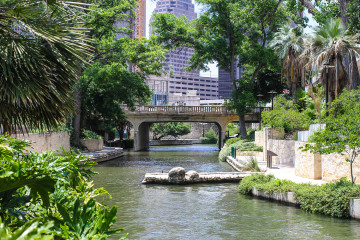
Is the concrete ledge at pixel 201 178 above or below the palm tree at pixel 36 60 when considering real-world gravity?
below

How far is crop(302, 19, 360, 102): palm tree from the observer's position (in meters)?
22.3

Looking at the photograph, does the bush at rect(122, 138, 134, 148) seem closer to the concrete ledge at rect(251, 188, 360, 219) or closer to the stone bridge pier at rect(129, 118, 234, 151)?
the stone bridge pier at rect(129, 118, 234, 151)

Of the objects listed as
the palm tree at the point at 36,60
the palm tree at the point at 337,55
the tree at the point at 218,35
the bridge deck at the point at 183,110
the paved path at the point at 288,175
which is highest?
the tree at the point at 218,35

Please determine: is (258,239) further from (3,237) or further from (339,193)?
(3,237)

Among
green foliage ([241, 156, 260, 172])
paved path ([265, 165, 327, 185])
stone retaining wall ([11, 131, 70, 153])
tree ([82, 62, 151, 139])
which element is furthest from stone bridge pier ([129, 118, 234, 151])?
paved path ([265, 165, 327, 185])

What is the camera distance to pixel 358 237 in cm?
1012

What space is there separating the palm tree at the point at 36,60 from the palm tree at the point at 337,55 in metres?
17.7

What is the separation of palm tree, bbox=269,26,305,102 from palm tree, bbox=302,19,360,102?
497 inches

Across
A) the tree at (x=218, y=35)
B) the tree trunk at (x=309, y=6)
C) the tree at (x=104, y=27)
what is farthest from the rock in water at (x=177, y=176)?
the tree at (x=218, y=35)

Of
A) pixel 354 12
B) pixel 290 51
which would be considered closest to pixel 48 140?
pixel 354 12

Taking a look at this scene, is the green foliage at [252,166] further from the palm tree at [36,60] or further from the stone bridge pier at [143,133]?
the stone bridge pier at [143,133]

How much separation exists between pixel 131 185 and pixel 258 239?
10.5 metres

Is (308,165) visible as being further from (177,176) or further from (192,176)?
(177,176)

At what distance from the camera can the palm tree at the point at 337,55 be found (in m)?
22.3
